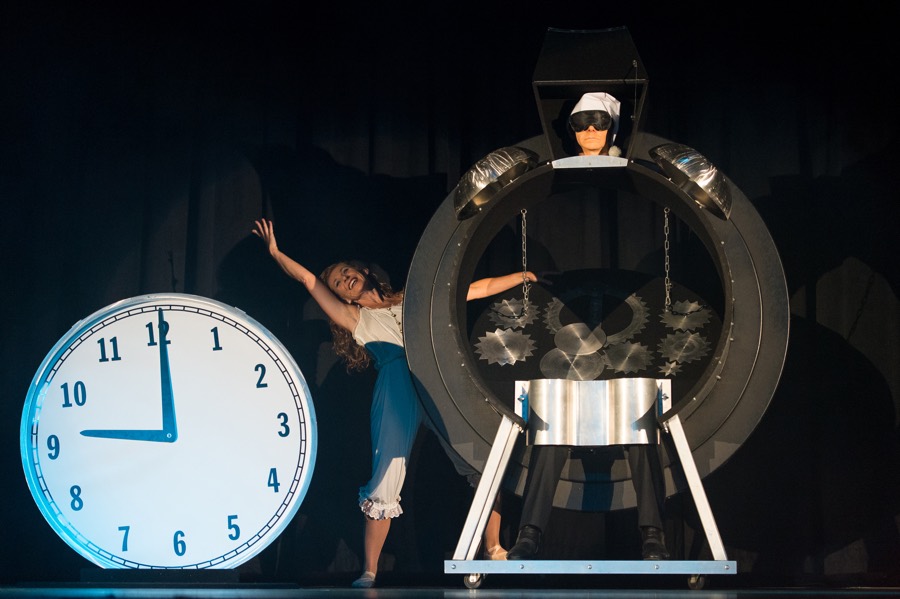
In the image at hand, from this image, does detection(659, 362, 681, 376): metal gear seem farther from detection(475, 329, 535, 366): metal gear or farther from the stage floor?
the stage floor

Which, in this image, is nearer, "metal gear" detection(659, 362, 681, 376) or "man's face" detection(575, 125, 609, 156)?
"man's face" detection(575, 125, 609, 156)

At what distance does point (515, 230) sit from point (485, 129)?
38 cm

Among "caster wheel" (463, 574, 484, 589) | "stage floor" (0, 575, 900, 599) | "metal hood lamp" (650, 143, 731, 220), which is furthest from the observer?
"metal hood lamp" (650, 143, 731, 220)

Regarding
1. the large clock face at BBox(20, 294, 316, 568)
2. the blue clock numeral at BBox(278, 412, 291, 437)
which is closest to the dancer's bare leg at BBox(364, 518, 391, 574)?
the large clock face at BBox(20, 294, 316, 568)

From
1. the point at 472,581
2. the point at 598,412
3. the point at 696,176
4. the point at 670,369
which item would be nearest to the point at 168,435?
the point at 472,581

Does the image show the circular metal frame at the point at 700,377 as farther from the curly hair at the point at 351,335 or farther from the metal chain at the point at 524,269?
the curly hair at the point at 351,335

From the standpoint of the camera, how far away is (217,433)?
4.07m

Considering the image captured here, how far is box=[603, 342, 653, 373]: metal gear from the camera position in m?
3.90

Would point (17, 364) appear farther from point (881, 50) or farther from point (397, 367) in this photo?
point (881, 50)

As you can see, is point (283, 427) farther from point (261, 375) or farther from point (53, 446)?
point (53, 446)

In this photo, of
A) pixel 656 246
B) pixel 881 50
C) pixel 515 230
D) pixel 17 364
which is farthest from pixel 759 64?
pixel 17 364

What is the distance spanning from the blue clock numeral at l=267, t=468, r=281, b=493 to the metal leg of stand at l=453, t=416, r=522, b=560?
3.07ft

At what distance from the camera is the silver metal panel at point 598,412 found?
11.0ft

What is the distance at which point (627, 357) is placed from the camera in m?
3.91
